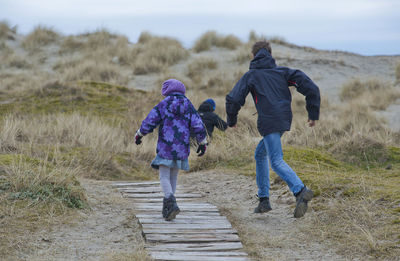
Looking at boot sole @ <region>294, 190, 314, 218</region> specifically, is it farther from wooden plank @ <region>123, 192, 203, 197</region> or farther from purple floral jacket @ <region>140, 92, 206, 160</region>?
wooden plank @ <region>123, 192, 203, 197</region>

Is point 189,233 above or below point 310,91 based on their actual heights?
A: below

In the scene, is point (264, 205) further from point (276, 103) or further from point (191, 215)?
point (276, 103)

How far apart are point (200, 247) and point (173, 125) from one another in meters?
1.51

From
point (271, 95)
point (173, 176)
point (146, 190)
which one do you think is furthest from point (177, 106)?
point (146, 190)

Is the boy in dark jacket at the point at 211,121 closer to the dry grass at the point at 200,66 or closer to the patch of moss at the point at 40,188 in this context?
the patch of moss at the point at 40,188

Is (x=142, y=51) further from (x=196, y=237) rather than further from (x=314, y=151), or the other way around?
(x=196, y=237)

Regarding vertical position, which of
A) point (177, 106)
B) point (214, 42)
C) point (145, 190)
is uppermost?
point (214, 42)

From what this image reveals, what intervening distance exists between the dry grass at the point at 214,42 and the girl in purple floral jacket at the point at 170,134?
22977 mm

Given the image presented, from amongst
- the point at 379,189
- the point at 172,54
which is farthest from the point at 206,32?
the point at 379,189

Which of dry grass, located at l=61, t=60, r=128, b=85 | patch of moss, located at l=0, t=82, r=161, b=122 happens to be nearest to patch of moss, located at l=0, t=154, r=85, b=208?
patch of moss, located at l=0, t=82, r=161, b=122

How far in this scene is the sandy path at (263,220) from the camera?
491 cm

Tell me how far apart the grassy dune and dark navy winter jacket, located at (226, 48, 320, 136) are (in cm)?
119

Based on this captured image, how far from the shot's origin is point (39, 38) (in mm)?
31172

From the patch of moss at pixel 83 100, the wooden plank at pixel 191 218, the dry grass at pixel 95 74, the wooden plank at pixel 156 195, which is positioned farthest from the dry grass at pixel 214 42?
the wooden plank at pixel 191 218
